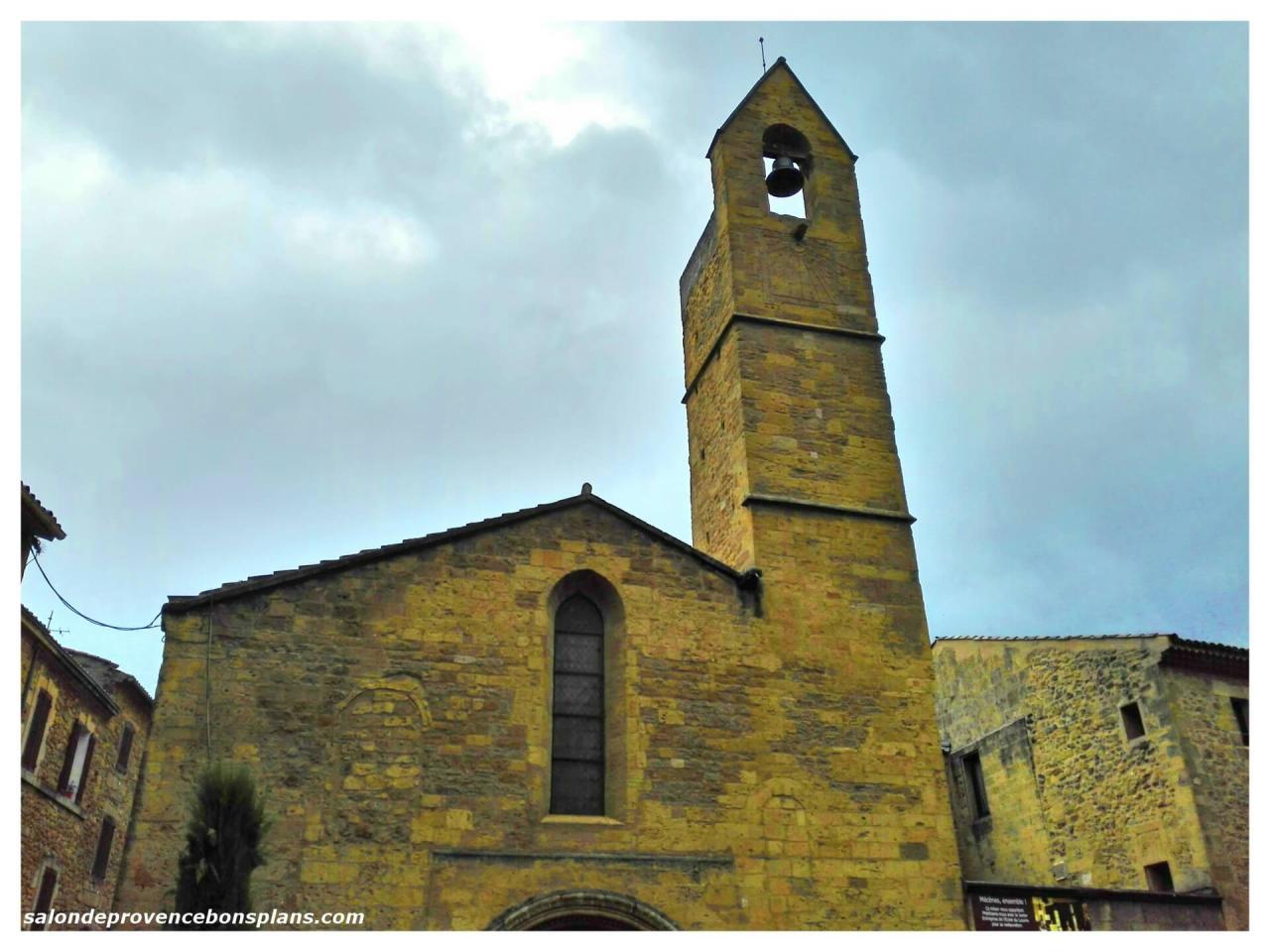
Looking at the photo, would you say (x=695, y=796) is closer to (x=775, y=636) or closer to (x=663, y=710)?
(x=663, y=710)

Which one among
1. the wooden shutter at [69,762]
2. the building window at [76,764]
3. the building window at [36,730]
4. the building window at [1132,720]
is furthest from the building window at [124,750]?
the building window at [1132,720]

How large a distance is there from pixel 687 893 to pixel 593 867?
37.0 inches

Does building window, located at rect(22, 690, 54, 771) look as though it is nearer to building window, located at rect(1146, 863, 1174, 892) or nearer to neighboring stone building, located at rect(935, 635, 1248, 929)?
neighboring stone building, located at rect(935, 635, 1248, 929)

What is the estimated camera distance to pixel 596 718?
10883mm

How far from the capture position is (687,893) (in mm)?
9844

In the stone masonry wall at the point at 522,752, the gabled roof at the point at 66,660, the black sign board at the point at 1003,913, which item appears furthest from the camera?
the gabled roof at the point at 66,660

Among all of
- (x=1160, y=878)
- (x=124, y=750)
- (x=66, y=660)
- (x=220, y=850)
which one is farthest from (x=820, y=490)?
(x=124, y=750)

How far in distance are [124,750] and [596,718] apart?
50.3 feet

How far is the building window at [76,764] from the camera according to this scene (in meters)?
18.4

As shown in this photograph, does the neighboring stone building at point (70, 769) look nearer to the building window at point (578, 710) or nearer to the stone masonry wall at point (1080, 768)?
the building window at point (578, 710)

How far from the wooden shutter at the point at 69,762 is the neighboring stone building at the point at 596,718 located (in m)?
11.0

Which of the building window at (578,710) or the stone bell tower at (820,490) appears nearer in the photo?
the building window at (578,710)

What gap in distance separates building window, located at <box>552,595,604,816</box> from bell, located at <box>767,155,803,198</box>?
738cm

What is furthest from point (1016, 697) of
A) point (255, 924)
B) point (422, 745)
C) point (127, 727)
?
point (127, 727)
